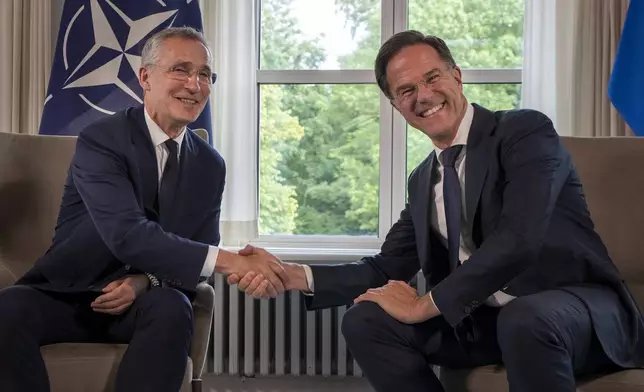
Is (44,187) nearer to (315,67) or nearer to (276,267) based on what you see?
(276,267)

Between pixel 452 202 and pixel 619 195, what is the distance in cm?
63

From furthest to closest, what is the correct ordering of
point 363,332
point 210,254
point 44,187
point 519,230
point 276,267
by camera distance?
1. point 44,187
2. point 276,267
3. point 210,254
4. point 363,332
5. point 519,230

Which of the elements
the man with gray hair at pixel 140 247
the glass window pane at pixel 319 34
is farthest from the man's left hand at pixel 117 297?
the glass window pane at pixel 319 34

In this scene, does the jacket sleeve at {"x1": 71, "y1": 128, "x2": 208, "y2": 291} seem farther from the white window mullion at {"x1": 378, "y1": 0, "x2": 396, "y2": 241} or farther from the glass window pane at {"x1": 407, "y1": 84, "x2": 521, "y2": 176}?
the glass window pane at {"x1": 407, "y1": 84, "x2": 521, "y2": 176}

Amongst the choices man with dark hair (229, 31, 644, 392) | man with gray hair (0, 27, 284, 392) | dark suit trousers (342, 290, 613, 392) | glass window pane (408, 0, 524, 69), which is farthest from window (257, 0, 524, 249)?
dark suit trousers (342, 290, 613, 392)

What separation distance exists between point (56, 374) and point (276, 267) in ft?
2.02

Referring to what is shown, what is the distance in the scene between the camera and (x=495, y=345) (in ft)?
4.86

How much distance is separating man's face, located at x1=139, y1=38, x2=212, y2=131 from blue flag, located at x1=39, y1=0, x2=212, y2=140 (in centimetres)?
75

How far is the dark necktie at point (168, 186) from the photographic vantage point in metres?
1.74

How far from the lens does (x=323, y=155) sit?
9.62ft

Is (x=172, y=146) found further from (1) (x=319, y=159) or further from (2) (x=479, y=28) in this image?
(2) (x=479, y=28)

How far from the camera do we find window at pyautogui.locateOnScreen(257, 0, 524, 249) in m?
2.86

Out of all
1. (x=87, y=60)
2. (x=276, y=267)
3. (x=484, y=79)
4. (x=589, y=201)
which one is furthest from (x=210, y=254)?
(x=484, y=79)

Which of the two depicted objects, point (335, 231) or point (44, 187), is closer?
point (44, 187)
